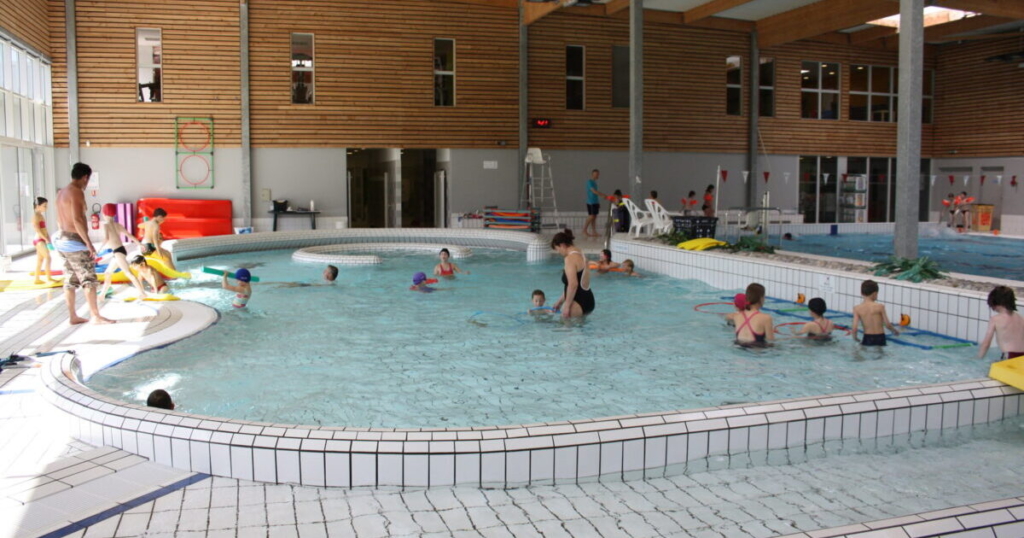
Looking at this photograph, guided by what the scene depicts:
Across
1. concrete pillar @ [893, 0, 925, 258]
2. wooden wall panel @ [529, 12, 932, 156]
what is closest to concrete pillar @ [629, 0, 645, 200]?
wooden wall panel @ [529, 12, 932, 156]

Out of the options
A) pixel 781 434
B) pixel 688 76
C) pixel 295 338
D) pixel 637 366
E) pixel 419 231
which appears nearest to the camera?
pixel 781 434

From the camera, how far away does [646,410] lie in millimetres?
4719

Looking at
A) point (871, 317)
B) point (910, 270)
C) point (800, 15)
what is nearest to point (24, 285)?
Result: point (871, 317)

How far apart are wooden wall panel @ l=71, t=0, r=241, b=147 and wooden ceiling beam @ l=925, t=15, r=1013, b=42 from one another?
51.4ft

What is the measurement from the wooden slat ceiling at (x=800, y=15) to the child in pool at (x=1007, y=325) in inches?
407

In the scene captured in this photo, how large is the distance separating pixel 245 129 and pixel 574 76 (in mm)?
7337

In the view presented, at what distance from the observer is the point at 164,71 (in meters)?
16.0

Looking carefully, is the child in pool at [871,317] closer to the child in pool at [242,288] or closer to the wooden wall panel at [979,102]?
the child in pool at [242,288]

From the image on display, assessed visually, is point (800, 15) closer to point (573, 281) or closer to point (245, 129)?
point (245, 129)

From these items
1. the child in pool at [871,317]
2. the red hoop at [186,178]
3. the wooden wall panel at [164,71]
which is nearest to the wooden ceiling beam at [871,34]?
the wooden wall panel at [164,71]

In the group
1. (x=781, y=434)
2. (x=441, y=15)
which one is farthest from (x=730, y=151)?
(x=781, y=434)

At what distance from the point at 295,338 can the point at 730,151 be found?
1538 cm

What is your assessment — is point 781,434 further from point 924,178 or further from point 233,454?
point 924,178

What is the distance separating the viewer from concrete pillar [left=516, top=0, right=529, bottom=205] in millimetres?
17734
